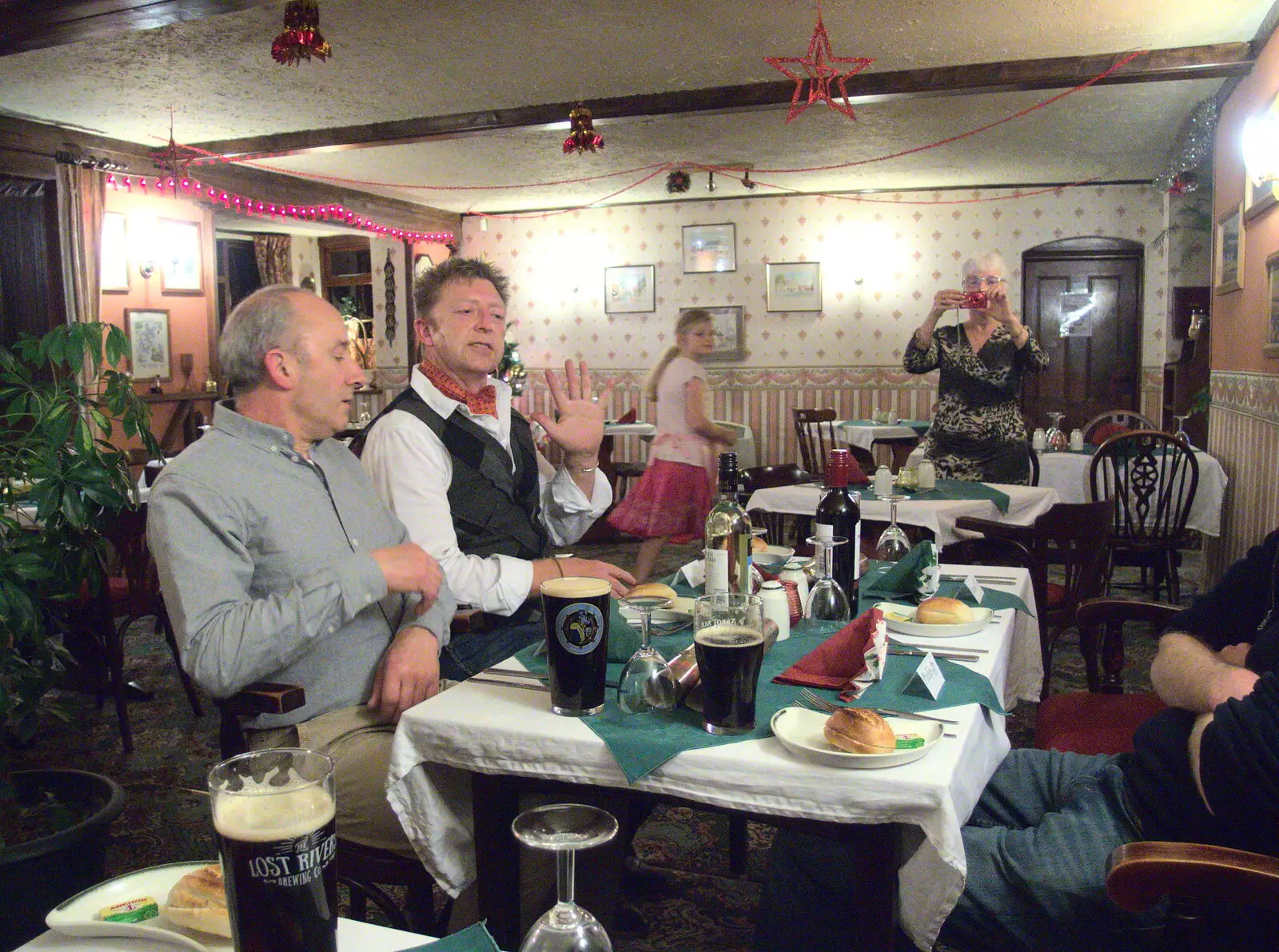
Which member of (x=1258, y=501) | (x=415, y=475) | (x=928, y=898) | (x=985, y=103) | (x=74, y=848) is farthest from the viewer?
(x=985, y=103)

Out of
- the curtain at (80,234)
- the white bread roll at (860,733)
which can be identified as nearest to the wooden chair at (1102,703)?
the white bread roll at (860,733)

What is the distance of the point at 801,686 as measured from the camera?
5.35 feet

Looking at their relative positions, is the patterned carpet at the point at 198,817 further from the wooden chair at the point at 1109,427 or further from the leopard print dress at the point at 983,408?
the wooden chair at the point at 1109,427

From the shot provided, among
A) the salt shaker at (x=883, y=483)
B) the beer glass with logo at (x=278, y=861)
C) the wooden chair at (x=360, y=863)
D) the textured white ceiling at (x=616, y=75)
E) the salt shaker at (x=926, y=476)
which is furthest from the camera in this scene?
the textured white ceiling at (x=616, y=75)

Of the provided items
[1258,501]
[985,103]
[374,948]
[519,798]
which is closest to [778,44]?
[985,103]

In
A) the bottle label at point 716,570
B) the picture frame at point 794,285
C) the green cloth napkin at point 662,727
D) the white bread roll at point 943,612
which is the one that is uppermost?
the picture frame at point 794,285

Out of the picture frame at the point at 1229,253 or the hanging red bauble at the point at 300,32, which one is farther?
the picture frame at the point at 1229,253

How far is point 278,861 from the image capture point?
74cm

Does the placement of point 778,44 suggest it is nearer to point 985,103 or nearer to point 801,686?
point 985,103

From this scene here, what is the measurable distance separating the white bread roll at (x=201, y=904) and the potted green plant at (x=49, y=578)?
1437 mm

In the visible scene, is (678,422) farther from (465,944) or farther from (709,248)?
(709,248)

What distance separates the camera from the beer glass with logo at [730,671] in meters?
1.39

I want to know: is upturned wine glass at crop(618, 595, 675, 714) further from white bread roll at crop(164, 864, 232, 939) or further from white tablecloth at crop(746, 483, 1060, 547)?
white tablecloth at crop(746, 483, 1060, 547)

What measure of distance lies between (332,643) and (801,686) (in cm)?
90
